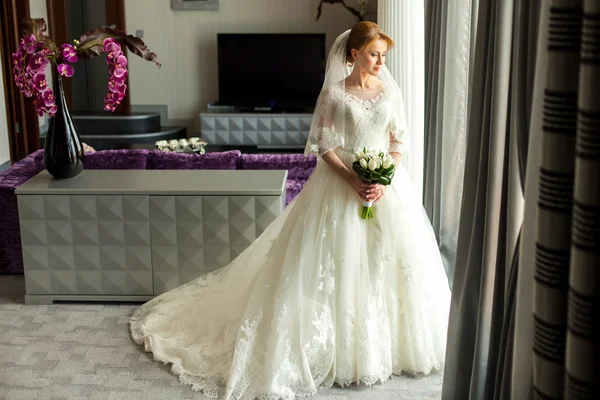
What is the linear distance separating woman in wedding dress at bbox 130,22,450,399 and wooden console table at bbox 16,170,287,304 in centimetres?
67

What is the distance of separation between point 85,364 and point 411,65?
250cm

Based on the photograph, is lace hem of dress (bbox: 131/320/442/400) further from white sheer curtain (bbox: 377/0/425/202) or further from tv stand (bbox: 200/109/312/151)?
tv stand (bbox: 200/109/312/151)

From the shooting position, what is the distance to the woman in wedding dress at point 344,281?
3348mm

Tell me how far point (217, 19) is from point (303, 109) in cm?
152

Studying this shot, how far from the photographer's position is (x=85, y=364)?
12.2 ft

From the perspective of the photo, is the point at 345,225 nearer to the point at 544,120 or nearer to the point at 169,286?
the point at 169,286

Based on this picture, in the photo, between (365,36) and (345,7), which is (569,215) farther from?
(345,7)

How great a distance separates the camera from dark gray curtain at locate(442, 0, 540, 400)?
240 cm

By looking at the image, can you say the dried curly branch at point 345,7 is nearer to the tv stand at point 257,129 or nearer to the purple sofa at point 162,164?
the tv stand at point 257,129

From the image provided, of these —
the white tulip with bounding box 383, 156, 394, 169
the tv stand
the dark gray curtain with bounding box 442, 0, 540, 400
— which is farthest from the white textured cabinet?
the dark gray curtain with bounding box 442, 0, 540, 400

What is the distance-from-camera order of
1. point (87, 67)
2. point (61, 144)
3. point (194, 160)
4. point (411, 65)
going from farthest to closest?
point (87, 67) → point (194, 160) → point (411, 65) → point (61, 144)

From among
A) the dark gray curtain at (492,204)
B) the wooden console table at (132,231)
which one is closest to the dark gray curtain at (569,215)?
the dark gray curtain at (492,204)

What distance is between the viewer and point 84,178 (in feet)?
14.9

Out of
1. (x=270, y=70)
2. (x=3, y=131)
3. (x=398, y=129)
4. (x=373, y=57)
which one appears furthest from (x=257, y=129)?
(x=373, y=57)
